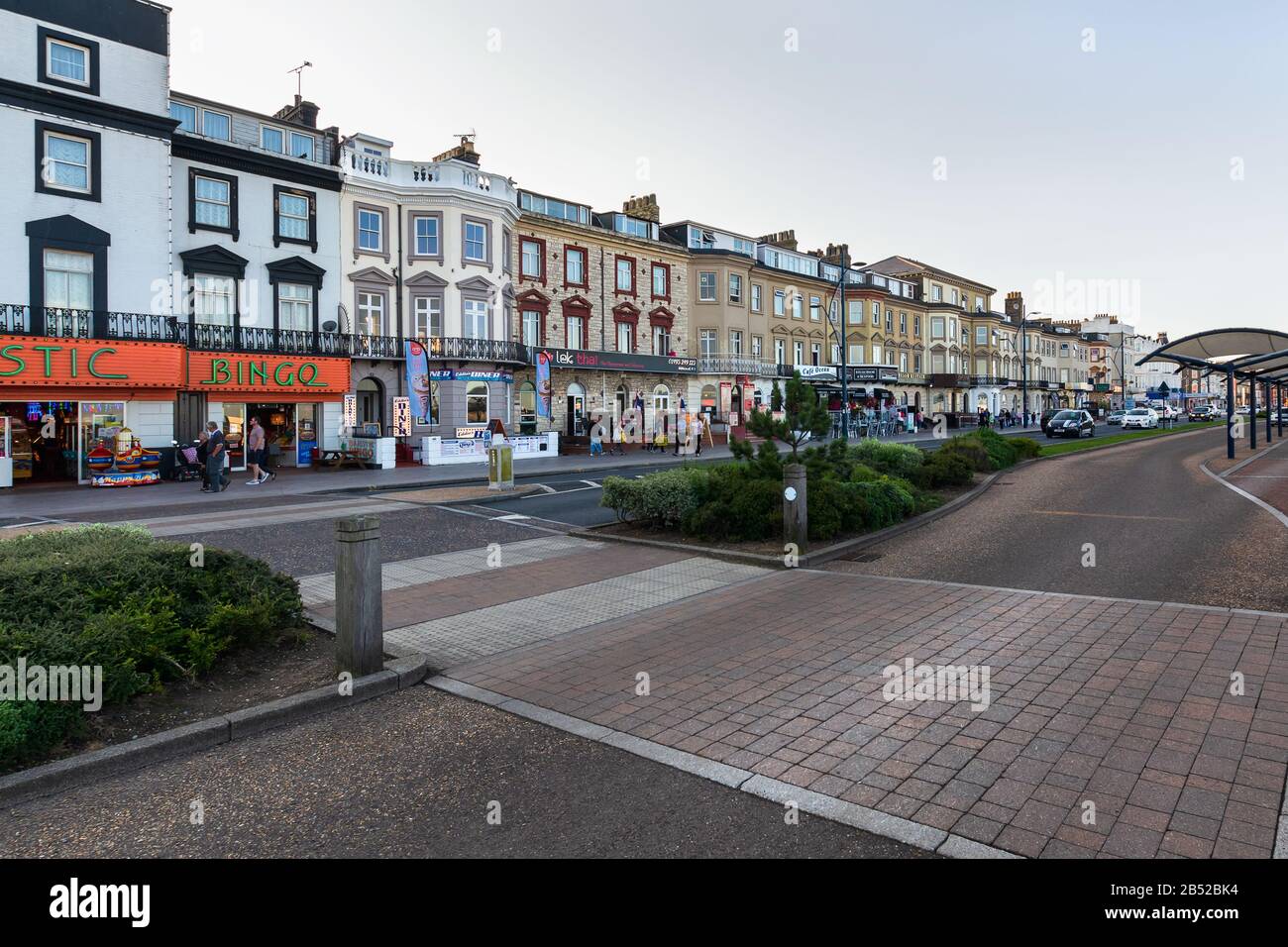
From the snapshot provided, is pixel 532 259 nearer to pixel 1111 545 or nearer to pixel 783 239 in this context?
pixel 783 239

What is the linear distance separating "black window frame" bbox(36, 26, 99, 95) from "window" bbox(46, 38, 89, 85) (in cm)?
7

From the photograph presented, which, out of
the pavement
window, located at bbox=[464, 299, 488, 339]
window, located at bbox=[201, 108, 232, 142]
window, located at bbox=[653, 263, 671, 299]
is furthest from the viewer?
window, located at bbox=[653, 263, 671, 299]

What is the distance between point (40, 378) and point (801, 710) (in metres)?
26.0

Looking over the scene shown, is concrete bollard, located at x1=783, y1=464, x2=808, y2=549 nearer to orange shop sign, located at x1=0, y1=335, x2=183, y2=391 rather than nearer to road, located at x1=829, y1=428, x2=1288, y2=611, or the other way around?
road, located at x1=829, y1=428, x2=1288, y2=611

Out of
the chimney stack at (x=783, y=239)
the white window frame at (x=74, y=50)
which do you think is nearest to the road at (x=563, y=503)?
the white window frame at (x=74, y=50)

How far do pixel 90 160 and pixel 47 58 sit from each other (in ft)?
9.42

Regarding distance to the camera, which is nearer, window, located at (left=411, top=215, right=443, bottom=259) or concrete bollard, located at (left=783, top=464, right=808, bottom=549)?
concrete bollard, located at (left=783, top=464, right=808, bottom=549)

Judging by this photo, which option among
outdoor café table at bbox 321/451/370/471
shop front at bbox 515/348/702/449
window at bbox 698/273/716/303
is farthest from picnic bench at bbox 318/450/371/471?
window at bbox 698/273/716/303

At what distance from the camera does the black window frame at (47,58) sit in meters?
23.5

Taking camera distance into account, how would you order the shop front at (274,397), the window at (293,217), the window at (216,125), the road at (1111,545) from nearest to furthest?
the road at (1111,545), the shop front at (274,397), the window at (216,125), the window at (293,217)

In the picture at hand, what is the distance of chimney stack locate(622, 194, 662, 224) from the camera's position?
46.7 m

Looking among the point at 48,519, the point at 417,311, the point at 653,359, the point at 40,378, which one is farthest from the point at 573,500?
the point at 653,359

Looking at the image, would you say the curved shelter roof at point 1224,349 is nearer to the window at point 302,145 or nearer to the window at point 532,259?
the window at point 532,259

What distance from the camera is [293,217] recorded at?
30.9 m
